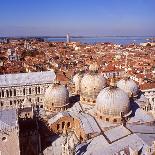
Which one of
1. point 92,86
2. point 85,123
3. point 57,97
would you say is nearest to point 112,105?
point 85,123

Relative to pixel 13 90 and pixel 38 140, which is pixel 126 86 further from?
pixel 13 90

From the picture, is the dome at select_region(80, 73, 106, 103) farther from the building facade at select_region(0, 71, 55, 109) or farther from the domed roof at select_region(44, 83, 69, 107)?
the building facade at select_region(0, 71, 55, 109)

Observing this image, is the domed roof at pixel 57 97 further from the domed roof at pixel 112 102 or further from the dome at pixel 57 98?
the domed roof at pixel 112 102

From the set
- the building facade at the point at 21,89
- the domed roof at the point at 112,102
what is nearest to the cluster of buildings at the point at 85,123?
the domed roof at the point at 112,102

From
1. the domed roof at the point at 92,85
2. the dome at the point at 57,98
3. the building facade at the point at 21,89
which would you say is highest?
the domed roof at the point at 92,85

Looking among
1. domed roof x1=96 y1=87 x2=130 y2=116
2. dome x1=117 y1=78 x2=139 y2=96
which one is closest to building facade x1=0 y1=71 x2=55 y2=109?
dome x1=117 y1=78 x2=139 y2=96
